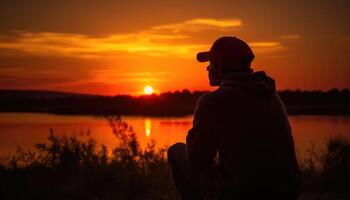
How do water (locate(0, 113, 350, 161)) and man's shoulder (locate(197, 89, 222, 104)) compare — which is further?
water (locate(0, 113, 350, 161))

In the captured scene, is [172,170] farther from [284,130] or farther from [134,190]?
[134,190]

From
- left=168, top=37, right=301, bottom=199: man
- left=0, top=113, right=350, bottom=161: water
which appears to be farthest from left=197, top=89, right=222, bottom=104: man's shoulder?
left=0, top=113, right=350, bottom=161: water

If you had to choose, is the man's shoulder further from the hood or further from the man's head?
Answer: the man's head

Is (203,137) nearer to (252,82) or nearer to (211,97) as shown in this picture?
(211,97)

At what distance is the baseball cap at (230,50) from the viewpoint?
9.75ft

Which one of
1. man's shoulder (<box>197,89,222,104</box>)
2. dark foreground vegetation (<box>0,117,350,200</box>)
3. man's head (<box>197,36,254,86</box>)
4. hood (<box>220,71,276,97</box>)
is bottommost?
dark foreground vegetation (<box>0,117,350,200</box>)

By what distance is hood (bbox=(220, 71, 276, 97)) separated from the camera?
112 inches

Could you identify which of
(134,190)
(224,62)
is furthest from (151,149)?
(224,62)

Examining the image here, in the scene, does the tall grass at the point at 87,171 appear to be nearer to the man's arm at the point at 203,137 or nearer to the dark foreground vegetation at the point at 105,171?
the dark foreground vegetation at the point at 105,171

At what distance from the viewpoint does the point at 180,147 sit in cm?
343

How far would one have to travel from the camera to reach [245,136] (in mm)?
2766

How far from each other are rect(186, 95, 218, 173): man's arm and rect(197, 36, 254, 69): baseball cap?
12.5 inches

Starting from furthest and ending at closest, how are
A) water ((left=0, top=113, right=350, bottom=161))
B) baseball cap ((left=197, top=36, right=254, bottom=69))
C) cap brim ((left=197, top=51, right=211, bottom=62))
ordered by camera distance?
1. water ((left=0, top=113, right=350, bottom=161))
2. cap brim ((left=197, top=51, right=211, bottom=62))
3. baseball cap ((left=197, top=36, right=254, bottom=69))

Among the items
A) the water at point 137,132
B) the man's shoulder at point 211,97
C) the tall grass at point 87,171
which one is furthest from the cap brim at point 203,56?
the water at point 137,132
